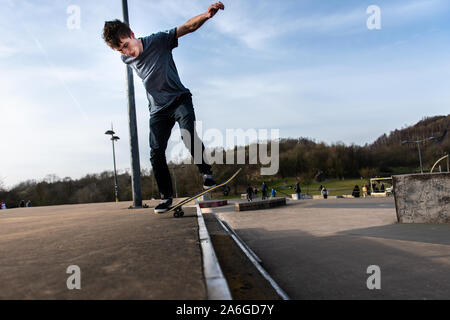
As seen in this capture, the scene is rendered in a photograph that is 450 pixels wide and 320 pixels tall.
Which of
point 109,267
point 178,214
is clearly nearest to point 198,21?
point 178,214

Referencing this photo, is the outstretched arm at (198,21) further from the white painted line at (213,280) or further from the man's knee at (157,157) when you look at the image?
the white painted line at (213,280)

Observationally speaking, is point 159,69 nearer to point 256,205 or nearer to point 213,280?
point 213,280

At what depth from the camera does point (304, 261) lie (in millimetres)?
3459

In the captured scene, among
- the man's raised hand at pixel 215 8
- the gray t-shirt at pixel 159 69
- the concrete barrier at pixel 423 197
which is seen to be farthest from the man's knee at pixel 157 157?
the concrete barrier at pixel 423 197

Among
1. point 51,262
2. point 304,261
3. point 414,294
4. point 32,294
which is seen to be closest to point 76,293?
point 32,294

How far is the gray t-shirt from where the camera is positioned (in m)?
3.69

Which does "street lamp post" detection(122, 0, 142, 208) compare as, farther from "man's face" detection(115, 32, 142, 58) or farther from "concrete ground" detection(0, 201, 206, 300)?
"concrete ground" detection(0, 201, 206, 300)

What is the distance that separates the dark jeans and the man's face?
87cm

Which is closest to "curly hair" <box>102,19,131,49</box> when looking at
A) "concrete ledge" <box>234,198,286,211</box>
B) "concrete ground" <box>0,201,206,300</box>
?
"concrete ground" <box>0,201,206,300</box>
